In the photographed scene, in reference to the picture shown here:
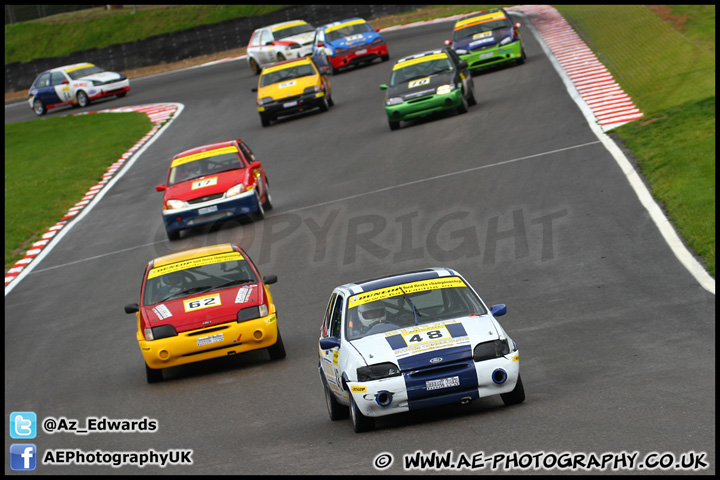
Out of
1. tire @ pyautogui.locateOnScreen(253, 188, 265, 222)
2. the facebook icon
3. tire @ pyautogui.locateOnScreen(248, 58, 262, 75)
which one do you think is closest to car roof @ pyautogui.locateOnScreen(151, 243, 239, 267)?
the facebook icon

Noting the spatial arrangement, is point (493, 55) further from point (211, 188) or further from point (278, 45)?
point (211, 188)

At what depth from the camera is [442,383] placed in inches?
382

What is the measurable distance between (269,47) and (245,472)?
3659 cm

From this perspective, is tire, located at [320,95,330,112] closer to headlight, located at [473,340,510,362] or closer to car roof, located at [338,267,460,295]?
car roof, located at [338,267,460,295]

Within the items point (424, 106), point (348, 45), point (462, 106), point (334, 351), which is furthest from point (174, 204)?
point (348, 45)

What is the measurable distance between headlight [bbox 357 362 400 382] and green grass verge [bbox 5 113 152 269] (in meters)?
15.6

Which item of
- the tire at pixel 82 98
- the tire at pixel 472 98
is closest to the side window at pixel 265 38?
the tire at pixel 82 98

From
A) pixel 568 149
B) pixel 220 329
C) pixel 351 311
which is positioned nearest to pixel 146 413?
pixel 220 329

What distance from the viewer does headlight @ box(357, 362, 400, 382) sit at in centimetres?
978

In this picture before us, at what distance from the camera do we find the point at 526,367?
11.9m

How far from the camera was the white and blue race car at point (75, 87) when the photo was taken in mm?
46969

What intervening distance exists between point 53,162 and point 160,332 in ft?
77.6

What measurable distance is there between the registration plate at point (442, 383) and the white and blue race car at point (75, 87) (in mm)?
39407

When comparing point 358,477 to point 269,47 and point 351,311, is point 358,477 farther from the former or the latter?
point 269,47
